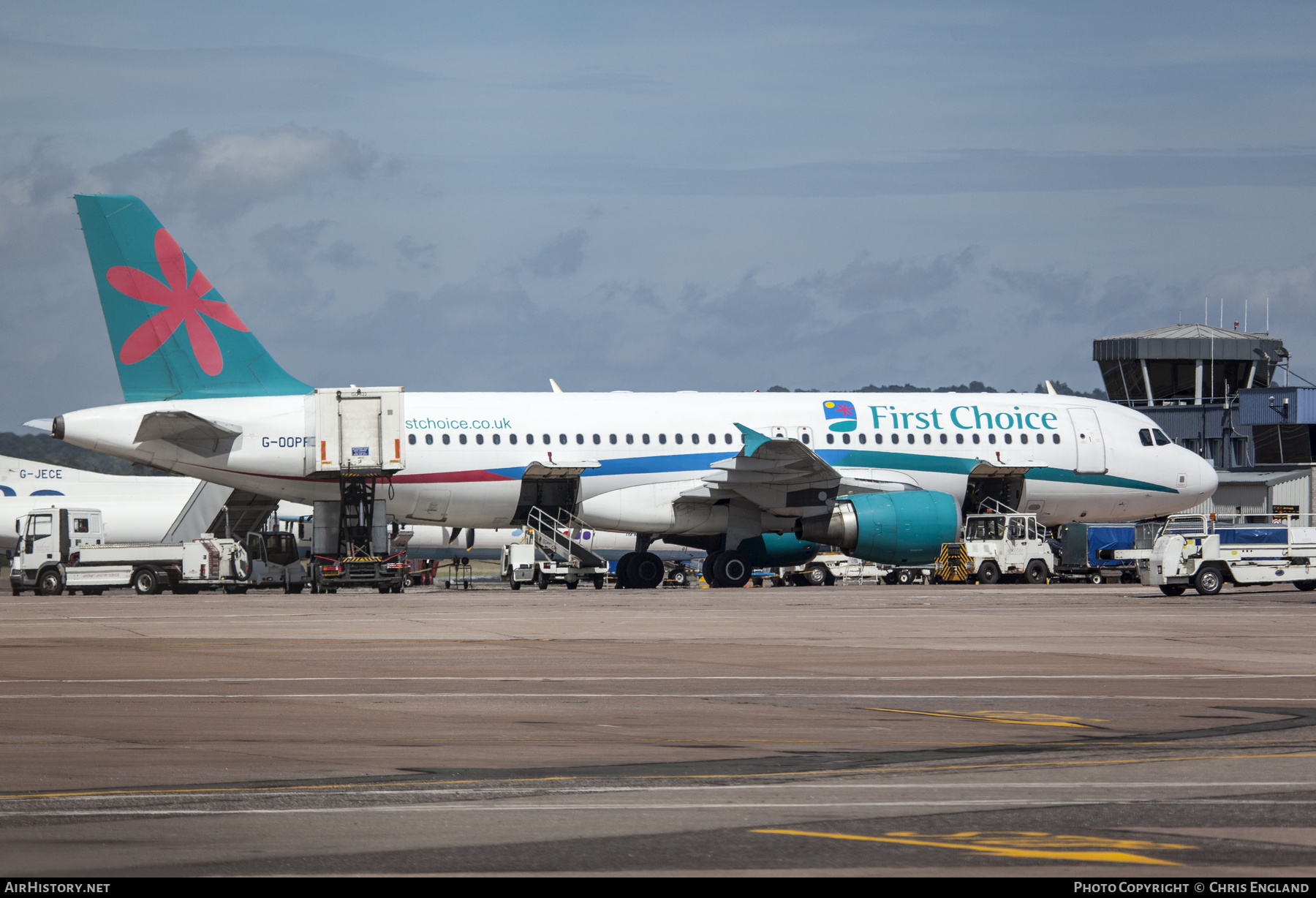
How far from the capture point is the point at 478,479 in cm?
3688

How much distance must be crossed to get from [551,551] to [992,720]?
87.0 ft

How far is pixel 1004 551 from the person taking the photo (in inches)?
1588

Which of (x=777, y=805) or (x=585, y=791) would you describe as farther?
(x=585, y=791)

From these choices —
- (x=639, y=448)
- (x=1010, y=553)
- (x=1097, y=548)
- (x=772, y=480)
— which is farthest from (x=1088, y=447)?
(x=639, y=448)

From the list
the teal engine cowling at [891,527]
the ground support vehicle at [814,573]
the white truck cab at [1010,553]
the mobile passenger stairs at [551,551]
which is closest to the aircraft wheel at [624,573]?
the mobile passenger stairs at [551,551]

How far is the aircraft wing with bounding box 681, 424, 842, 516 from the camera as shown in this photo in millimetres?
37000

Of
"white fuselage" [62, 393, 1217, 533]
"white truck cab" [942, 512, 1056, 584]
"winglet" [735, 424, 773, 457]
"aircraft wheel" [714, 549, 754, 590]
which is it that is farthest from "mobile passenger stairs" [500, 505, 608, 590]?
"white truck cab" [942, 512, 1056, 584]

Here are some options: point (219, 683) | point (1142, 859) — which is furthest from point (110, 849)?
point (219, 683)

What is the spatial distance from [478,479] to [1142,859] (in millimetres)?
31099

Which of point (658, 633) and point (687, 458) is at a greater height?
point (687, 458)

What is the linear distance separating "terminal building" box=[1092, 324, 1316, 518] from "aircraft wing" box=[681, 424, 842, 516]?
31335mm

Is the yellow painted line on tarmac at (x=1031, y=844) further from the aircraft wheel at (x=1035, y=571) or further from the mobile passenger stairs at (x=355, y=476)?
the aircraft wheel at (x=1035, y=571)

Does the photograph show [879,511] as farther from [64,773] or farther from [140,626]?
[64,773]

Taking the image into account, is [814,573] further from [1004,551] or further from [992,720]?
[992,720]
